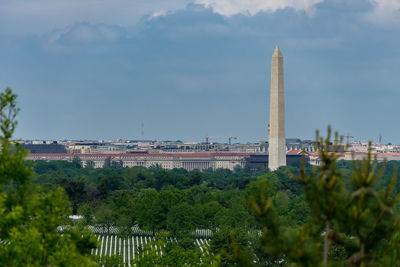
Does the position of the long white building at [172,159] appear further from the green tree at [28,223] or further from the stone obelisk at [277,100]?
the green tree at [28,223]

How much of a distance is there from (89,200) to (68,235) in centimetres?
5892

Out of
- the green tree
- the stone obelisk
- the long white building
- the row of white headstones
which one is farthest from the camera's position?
the long white building

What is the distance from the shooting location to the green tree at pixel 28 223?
43.8 feet

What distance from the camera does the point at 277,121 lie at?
343 feet

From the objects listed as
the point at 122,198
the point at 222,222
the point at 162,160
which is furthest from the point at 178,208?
the point at 162,160

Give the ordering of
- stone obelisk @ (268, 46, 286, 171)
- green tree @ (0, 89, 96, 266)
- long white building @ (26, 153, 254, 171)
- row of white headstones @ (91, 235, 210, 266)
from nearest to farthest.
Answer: green tree @ (0, 89, 96, 266) < row of white headstones @ (91, 235, 210, 266) < stone obelisk @ (268, 46, 286, 171) < long white building @ (26, 153, 254, 171)

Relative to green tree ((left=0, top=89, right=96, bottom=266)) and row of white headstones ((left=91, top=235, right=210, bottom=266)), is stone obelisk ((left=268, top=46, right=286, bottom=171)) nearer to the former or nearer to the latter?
row of white headstones ((left=91, top=235, right=210, bottom=266))

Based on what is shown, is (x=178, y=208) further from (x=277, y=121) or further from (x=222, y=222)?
(x=277, y=121)

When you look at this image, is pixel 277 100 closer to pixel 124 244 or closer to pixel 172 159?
pixel 124 244

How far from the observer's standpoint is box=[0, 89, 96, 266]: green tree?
43.8ft

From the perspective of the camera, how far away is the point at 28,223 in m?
14.8

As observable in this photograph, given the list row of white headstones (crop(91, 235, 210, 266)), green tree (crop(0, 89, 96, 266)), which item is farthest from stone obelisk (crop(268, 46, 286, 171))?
green tree (crop(0, 89, 96, 266))

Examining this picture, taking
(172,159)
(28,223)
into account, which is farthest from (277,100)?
(28,223)

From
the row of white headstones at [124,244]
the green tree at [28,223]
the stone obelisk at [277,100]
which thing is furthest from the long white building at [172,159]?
the green tree at [28,223]
